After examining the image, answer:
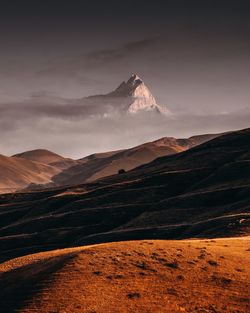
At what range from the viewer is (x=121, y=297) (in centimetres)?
5609

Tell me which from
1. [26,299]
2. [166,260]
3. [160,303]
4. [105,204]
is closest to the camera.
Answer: [160,303]

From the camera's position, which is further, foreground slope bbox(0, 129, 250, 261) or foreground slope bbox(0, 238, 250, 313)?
foreground slope bbox(0, 129, 250, 261)

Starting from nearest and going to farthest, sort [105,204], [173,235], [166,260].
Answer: [166,260]
[173,235]
[105,204]

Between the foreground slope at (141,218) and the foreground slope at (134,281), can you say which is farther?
the foreground slope at (141,218)

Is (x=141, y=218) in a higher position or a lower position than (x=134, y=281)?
lower

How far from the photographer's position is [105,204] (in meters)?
196

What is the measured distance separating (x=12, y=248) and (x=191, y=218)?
5494cm

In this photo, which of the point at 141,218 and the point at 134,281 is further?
the point at 141,218

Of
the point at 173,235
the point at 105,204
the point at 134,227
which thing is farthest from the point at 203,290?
the point at 105,204

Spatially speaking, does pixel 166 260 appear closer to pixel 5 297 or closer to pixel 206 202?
pixel 5 297

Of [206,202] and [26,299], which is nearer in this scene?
[26,299]

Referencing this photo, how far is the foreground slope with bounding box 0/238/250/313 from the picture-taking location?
5447cm

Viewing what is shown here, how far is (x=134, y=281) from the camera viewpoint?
60.1 m

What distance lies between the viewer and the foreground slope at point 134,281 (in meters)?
54.5
